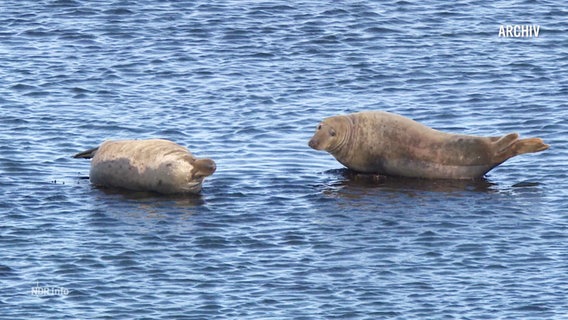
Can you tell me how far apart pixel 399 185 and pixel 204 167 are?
269cm

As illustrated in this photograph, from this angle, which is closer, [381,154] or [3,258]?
[3,258]

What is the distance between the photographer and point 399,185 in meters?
24.0

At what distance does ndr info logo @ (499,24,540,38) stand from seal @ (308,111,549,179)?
948cm

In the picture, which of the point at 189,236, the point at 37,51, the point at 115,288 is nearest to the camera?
the point at 115,288

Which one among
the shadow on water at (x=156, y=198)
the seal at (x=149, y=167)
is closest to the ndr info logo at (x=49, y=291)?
the shadow on water at (x=156, y=198)

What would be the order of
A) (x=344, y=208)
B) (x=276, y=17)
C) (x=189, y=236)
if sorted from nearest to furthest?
(x=189, y=236), (x=344, y=208), (x=276, y=17)

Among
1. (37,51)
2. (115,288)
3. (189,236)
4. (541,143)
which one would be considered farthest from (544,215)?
(37,51)

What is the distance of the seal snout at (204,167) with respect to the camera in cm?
2312

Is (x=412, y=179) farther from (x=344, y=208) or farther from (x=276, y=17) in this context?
(x=276, y=17)

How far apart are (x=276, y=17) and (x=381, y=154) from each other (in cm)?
1072

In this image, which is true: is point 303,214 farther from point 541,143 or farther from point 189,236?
point 541,143

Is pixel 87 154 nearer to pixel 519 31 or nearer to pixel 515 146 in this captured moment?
pixel 515 146

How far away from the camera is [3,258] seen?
20469 millimetres

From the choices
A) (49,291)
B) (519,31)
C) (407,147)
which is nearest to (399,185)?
(407,147)
